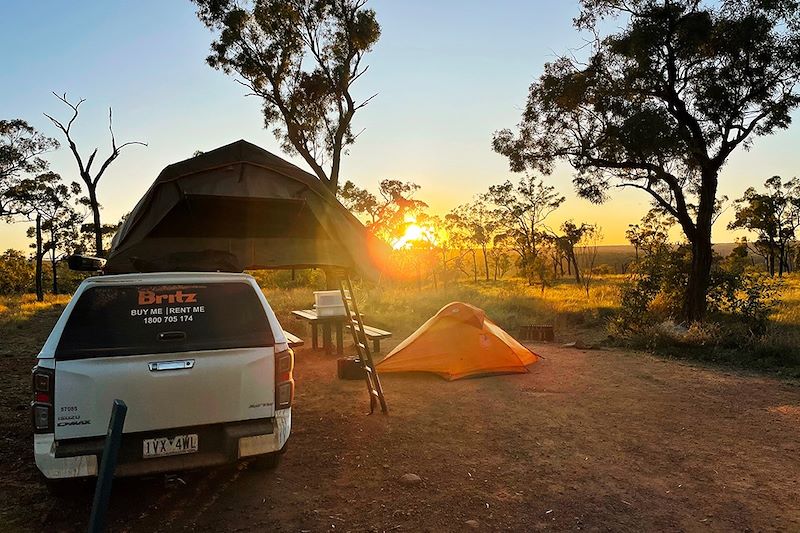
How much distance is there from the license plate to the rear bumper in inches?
1.1

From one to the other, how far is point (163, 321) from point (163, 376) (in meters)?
0.40

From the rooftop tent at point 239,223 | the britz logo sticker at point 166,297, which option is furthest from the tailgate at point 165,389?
the rooftop tent at point 239,223

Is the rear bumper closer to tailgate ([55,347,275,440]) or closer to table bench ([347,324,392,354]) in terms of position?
tailgate ([55,347,275,440])

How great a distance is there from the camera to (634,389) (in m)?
7.68

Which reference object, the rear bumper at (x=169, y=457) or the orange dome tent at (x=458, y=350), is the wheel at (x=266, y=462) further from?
the orange dome tent at (x=458, y=350)

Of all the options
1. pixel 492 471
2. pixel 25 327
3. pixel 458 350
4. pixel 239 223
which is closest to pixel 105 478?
pixel 492 471

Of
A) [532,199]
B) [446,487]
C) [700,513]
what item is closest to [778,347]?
[700,513]

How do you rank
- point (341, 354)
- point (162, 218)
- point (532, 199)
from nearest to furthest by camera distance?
1. point (162, 218)
2. point (341, 354)
3. point (532, 199)

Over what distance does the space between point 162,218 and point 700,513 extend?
18.5 feet

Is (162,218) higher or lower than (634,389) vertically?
higher

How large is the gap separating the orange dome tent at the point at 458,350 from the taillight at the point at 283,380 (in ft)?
14.7

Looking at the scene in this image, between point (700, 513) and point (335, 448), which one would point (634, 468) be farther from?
point (335, 448)

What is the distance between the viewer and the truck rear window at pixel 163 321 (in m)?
3.61

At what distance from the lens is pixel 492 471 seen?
4.61m
